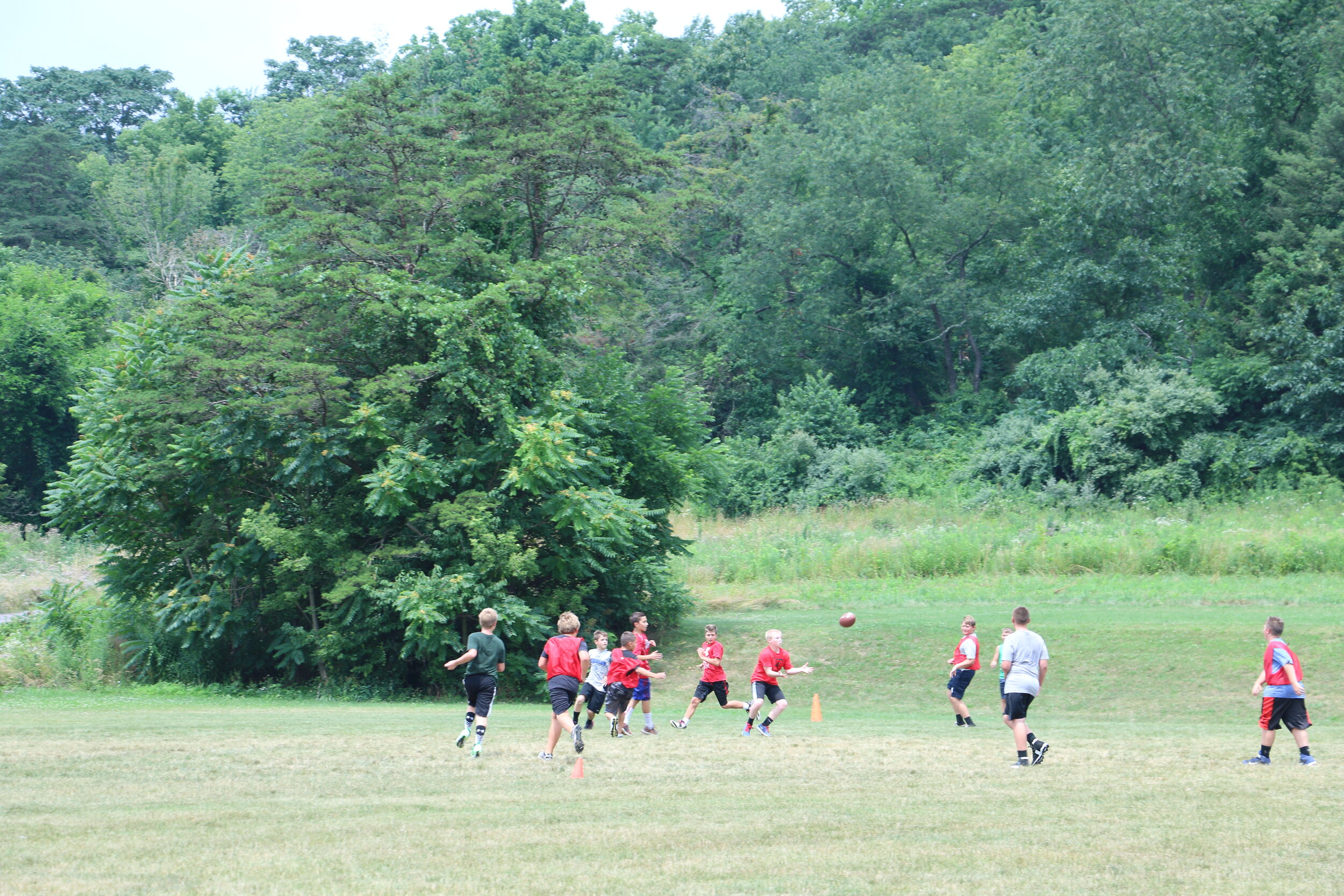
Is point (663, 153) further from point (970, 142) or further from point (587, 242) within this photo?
point (970, 142)

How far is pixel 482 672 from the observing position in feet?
44.7

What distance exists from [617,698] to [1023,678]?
5499 millimetres

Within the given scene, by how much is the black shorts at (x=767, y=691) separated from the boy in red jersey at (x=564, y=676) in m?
2.61

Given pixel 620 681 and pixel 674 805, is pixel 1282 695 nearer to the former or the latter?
pixel 674 805

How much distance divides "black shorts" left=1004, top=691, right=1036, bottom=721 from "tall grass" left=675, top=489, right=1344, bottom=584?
1918cm

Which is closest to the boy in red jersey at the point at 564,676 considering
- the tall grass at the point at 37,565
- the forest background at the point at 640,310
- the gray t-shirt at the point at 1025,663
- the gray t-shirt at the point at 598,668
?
the gray t-shirt at the point at 598,668

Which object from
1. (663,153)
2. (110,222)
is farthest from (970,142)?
(110,222)

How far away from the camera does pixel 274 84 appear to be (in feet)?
367

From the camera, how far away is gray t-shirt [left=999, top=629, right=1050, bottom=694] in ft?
41.1

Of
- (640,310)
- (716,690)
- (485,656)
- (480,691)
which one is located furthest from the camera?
(640,310)

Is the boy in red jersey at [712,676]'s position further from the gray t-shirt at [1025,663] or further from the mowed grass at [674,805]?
the gray t-shirt at [1025,663]

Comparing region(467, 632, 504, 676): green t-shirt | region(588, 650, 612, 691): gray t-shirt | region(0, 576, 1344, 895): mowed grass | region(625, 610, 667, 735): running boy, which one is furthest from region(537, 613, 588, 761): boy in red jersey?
region(625, 610, 667, 735): running boy

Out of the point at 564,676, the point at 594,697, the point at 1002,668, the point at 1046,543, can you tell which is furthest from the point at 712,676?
the point at 1046,543

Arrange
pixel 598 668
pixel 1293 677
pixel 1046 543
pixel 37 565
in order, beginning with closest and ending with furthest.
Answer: pixel 1293 677
pixel 598 668
pixel 1046 543
pixel 37 565
